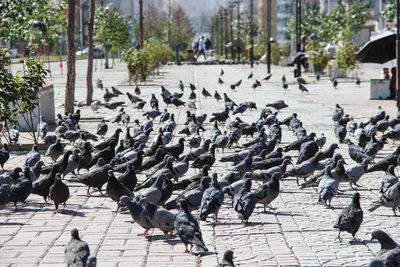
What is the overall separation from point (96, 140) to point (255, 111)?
8561 mm

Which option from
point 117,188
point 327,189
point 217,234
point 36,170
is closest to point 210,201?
point 217,234

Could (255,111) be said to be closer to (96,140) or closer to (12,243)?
(96,140)

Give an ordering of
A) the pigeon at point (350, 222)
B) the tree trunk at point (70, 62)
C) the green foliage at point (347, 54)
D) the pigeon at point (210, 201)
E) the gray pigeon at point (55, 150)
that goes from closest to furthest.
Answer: the pigeon at point (350, 222)
the pigeon at point (210, 201)
the gray pigeon at point (55, 150)
the tree trunk at point (70, 62)
the green foliage at point (347, 54)

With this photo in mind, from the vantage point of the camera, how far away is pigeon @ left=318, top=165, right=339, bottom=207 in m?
8.89

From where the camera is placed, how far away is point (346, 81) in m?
36.9

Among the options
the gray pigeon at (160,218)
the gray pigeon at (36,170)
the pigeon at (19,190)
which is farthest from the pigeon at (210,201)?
the gray pigeon at (36,170)

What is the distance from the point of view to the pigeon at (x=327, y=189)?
889 cm

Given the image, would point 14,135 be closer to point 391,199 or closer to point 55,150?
point 55,150

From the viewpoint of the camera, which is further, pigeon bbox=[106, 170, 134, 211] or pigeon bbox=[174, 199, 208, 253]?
pigeon bbox=[106, 170, 134, 211]

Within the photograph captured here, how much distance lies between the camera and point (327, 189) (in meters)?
8.94

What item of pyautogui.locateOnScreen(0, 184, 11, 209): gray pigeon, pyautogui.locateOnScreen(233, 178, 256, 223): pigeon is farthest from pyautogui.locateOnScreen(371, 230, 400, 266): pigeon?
pyautogui.locateOnScreen(0, 184, 11, 209): gray pigeon

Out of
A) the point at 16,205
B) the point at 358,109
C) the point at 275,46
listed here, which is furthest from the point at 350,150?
the point at 275,46

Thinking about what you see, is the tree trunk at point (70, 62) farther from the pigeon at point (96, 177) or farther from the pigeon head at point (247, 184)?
the pigeon head at point (247, 184)

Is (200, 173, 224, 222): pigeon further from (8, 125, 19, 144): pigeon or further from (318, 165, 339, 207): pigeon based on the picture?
(8, 125, 19, 144): pigeon
